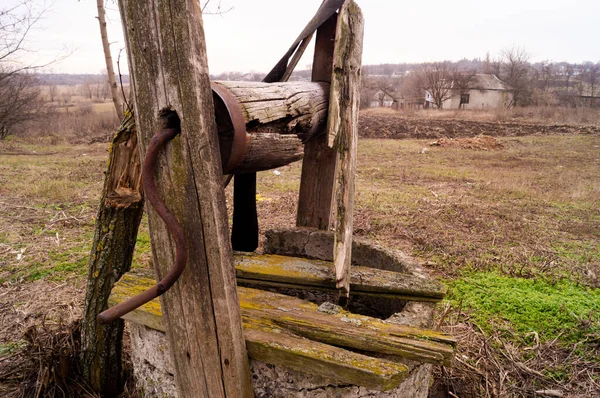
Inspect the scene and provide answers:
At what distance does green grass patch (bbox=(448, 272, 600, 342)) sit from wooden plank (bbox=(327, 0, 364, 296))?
1.87 meters

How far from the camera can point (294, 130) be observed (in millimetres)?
1898

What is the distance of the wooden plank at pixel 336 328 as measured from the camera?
1438mm

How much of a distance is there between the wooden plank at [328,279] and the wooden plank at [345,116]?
21 cm

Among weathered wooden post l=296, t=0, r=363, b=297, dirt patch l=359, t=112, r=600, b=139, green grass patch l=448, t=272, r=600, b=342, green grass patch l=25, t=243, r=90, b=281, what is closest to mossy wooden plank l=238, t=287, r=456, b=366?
weathered wooden post l=296, t=0, r=363, b=297

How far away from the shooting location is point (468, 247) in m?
4.47

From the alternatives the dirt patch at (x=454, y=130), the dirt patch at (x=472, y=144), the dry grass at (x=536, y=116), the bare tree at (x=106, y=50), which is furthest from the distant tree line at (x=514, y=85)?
the bare tree at (x=106, y=50)

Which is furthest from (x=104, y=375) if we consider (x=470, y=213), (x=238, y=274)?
(x=470, y=213)

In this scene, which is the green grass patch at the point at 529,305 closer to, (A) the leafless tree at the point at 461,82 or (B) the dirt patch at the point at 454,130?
(B) the dirt patch at the point at 454,130

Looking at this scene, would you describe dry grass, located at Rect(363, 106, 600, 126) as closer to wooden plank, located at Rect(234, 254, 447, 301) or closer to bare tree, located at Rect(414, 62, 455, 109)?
bare tree, located at Rect(414, 62, 455, 109)

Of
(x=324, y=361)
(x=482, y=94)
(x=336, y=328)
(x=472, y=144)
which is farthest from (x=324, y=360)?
(x=482, y=94)

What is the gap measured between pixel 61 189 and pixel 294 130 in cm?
596

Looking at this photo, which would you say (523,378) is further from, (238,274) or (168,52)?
(168,52)

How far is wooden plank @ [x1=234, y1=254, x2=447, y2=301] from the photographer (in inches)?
73.6

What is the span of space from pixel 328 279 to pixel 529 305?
2.19 meters
